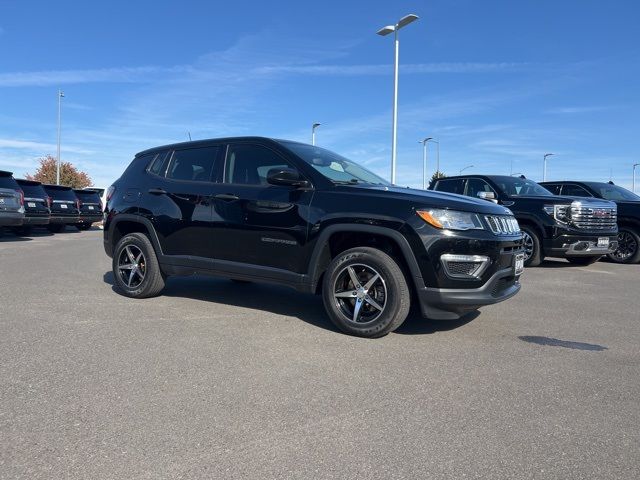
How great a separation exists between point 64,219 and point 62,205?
47cm

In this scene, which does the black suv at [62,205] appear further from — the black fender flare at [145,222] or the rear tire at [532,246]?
the rear tire at [532,246]

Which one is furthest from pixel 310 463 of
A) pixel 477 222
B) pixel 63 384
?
pixel 477 222

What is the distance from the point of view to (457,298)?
4211 mm

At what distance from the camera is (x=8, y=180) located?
12.9 meters

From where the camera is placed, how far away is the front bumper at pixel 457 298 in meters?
4.21

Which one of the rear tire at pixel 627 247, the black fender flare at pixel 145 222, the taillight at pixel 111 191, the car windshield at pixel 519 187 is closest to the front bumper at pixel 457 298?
the black fender flare at pixel 145 222

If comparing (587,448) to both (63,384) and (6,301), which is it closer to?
(63,384)

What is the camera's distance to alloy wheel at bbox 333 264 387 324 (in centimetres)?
445

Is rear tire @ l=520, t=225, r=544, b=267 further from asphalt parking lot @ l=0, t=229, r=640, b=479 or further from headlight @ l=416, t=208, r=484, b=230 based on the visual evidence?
headlight @ l=416, t=208, r=484, b=230

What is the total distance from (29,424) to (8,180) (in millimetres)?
12193

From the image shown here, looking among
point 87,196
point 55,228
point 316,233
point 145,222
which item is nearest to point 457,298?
point 316,233

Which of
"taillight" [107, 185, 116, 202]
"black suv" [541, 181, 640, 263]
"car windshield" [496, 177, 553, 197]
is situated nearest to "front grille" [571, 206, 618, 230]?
"car windshield" [496, 177, 553, 197]

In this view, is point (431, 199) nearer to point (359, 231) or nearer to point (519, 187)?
point (359, 231)

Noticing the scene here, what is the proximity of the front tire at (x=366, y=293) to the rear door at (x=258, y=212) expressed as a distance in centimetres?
42
